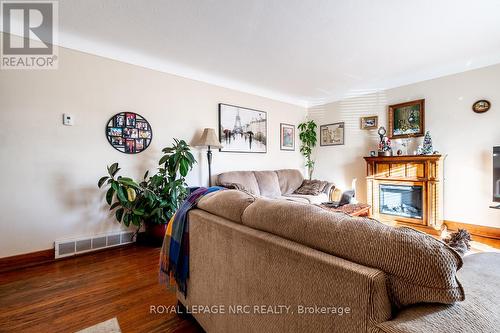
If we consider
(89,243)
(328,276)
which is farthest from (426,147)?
(89,243)

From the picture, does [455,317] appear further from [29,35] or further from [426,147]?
[29,35]

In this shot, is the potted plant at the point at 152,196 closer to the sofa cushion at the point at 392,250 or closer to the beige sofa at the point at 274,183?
the beige sofa at the point at 274,183

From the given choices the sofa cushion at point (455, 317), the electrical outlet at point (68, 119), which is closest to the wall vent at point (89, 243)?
the electrical outlet at point (68, 119)

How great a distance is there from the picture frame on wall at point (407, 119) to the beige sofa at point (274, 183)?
1.45 metres

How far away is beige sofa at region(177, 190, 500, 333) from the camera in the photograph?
0.57 meters

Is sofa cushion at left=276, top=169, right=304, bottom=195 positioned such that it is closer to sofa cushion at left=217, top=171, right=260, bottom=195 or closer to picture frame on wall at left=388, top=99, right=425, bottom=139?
sofa cushion at left=217, top=171, right=260, bottom=195

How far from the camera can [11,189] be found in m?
2.29

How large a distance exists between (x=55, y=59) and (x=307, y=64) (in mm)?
3070

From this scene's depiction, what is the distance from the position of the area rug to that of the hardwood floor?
0.10ft

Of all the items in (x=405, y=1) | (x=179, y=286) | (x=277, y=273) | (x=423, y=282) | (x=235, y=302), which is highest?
(x=405, y=1)

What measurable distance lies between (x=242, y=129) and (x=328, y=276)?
3.59 meters

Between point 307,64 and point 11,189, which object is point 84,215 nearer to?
point 11,189

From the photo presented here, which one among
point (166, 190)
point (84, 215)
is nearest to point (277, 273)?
point (166, 190)

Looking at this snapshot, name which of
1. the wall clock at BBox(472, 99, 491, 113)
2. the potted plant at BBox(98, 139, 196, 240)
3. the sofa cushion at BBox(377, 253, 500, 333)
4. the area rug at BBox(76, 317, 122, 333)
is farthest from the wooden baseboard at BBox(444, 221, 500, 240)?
the area rug at BBox(76, 317, 122, 333)
